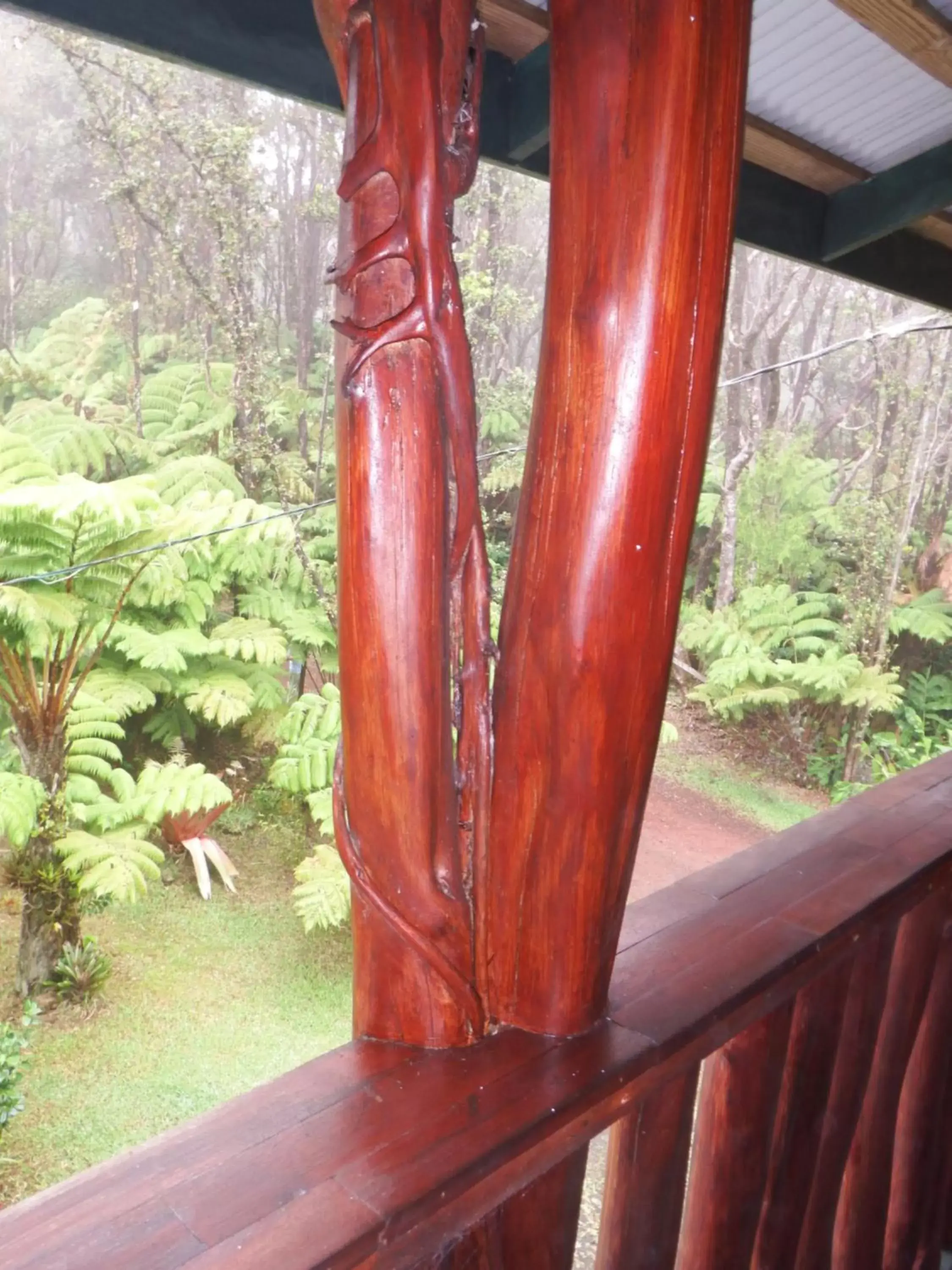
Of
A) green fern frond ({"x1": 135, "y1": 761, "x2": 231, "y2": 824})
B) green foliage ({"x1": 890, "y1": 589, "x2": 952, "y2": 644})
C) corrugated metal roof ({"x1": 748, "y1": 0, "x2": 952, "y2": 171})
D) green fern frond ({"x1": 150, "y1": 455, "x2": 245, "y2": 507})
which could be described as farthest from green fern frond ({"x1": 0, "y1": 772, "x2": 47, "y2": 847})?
green foliage ({"x1": 890, "y1": 589, "x2": 952, "y2": 644})

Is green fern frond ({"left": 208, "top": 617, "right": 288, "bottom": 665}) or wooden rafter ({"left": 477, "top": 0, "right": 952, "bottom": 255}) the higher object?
wooden rafter ({"left": 477, "top": 0, "right": 952, "bottom": 255})

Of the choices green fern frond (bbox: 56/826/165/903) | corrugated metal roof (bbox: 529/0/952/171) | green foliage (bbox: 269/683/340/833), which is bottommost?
green fern frond (bbox: 56/826/165/903)

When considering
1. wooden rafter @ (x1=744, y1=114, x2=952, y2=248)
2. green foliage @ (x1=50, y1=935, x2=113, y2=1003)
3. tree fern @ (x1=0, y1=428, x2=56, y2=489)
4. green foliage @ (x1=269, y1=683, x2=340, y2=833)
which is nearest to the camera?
wooden rafter @ (x1=744, y1=114, x2=952, y2=248)

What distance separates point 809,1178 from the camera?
2.53 feet

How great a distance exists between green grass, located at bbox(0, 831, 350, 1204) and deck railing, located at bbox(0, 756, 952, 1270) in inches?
59.6

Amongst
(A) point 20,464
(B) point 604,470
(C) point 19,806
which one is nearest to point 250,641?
(A) point 20,464

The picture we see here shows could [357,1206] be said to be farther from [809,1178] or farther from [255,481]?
[255,481]

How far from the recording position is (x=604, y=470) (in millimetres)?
461

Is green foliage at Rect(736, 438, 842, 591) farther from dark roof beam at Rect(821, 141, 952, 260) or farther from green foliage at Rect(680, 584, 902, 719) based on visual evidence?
dark roof beam at Rect(821, 141, 952, 260)

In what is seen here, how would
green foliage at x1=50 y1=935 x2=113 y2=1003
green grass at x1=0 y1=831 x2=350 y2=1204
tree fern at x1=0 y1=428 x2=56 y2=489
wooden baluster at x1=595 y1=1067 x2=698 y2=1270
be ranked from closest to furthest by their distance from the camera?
wooden baluster at x1=595 y1=1067 x2=698 y2=1270, green grass at x1=0 y1=831 x2=350 y2=1204, green foliage at x1=50 y1=935 x2=113 y2=1003, tree fern at x1=0 y1=428 x2=56 y2=489

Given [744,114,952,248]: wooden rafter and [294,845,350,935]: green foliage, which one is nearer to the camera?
[744,114,952,248]: wooden rafter

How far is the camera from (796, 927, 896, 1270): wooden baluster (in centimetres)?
78

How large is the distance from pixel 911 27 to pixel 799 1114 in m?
1.07

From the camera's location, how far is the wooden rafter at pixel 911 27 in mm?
878
